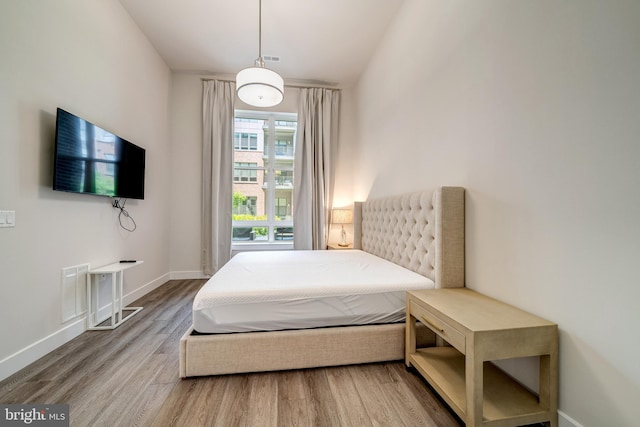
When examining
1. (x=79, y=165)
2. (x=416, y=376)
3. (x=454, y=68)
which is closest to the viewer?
(x=416, y=376)

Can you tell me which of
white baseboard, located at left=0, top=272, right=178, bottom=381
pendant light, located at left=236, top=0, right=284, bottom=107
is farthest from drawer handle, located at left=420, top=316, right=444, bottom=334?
white baseboard, located at left=0, top=272, right=178, bottom=381

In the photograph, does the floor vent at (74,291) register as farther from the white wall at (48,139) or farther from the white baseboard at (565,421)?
the white baseboard at (565,421)

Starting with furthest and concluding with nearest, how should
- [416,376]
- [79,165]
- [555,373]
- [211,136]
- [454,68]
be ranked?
A: [211,136]
[79,165]
[454,68]
[416,376]
[555,373]

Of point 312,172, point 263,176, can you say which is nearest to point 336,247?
point 312,172

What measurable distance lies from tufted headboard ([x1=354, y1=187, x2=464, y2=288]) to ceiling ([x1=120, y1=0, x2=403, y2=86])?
2.13 m

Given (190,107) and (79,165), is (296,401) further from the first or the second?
(190,107)

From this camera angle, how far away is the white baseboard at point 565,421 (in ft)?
3.60

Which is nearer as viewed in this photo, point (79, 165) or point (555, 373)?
point (555, 373)

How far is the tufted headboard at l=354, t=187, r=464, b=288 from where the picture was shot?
1.76m

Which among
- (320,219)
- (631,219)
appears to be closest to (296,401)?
(631,219)

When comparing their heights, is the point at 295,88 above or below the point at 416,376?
above

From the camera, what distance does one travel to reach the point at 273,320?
1.64 m

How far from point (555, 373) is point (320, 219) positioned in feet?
10.7

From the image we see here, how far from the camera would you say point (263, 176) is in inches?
172
